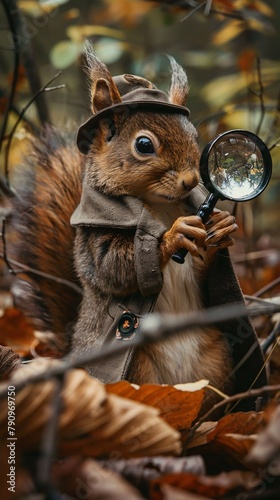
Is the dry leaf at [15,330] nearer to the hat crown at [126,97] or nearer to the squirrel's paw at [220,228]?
the hat crown at [126,97]

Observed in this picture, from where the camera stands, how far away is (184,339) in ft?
7.14

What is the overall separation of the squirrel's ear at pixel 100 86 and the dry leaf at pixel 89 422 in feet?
3.56

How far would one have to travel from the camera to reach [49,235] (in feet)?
8.75

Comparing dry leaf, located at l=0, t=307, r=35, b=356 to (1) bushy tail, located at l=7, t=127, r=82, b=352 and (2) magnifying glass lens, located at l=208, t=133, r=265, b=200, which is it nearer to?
(1) bushy tail, located at l=7, t=127, r=82, b=352

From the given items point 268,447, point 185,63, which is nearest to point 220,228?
point 268,447

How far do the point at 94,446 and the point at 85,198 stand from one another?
103 cm

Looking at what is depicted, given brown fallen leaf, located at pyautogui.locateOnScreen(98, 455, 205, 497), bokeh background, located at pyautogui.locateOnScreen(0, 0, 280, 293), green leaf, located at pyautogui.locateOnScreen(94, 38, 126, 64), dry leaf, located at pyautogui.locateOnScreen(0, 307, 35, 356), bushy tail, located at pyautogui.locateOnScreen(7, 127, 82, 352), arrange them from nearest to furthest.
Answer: brown fallen leaf, located at pyautogui.locateOnScreen(98, 455, 205, 497), bushy tail, located at pyautogui.locateOnScreen(7, 127, 82, 352), dry leaf, located at pyautogui.locateOnScreen(0, 307, 35, 356), bokeh background, located at pyautogui.locateOnScreen(0, 0, 280, 293), green leaf, located at pyautogui.locateOnScreen(94, 38, 126, 64)

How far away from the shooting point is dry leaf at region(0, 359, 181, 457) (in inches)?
47.4

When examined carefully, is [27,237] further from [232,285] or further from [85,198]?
[232,285]

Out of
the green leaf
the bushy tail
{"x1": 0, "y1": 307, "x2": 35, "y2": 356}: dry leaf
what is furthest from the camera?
the green leaf

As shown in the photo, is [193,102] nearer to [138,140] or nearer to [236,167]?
[138,140]

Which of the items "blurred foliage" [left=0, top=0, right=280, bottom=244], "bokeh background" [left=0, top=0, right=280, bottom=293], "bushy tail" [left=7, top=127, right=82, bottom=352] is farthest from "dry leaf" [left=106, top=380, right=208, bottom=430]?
"blurred foliage" [left=0, top=0, right=280, bottom=244]

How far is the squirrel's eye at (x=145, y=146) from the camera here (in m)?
2.03

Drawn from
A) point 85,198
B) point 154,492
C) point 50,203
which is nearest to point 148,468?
point 154,492
